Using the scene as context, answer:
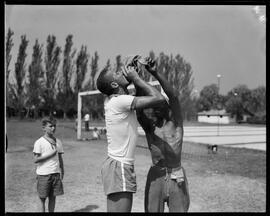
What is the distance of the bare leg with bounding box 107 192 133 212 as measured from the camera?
1680mm

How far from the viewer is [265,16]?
2.19m

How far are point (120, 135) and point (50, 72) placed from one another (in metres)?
31.0

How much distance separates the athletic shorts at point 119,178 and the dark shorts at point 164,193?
0.18 m

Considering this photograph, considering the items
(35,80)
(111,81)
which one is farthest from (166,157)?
(35,80)

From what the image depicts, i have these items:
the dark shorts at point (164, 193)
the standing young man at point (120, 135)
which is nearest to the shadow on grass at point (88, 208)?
the dark shorts at point (164, 193)

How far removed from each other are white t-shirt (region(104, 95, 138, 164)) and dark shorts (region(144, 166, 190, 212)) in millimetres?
217

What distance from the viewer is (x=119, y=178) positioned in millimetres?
1697

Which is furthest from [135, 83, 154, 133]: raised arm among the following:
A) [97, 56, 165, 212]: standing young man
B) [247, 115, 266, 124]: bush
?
[247, 115, 266, 124]: bush

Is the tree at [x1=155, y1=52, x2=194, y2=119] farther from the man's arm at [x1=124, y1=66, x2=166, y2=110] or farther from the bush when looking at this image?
the bush

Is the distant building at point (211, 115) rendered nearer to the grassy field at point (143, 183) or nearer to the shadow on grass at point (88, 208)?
the grassy field at point (143, 183)

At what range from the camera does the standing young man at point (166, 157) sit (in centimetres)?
180

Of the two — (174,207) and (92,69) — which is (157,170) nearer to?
(174,207)
